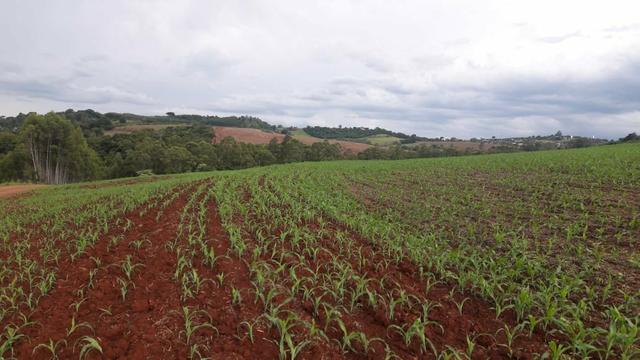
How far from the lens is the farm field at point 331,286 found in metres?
4.39

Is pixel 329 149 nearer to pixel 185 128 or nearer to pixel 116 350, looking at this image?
pixel 185 128

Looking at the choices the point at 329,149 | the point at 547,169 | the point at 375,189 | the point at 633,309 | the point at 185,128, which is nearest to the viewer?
the point at 633,309

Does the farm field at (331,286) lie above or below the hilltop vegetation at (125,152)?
above

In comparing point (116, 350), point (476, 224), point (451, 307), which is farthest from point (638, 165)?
point (116, 350)

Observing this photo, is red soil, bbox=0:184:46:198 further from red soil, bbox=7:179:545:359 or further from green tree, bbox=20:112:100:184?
red soil, bbox=7:179:545:359

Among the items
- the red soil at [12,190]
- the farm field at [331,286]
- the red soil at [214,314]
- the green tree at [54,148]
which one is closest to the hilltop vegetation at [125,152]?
the green tree at [54,148]

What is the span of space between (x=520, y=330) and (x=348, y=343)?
2.15m

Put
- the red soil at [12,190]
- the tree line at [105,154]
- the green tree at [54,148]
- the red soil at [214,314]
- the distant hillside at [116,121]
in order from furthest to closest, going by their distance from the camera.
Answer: the distant hillside at [116,121], the tree line at [105,154], the green tree at [54,148], the red soil at [12,190], the red soil at [214,314]

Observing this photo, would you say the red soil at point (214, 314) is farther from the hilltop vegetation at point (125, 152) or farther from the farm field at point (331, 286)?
the hilltop vegetation at point (125, 152)

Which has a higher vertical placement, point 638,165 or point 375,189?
point 638,165

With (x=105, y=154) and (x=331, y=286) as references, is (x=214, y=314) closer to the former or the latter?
(x=331, y=286)

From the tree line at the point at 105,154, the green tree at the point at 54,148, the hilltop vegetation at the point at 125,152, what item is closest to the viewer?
the green tree at the point at 54,148

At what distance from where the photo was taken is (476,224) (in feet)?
33.1

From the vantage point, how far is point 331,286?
5871mm
